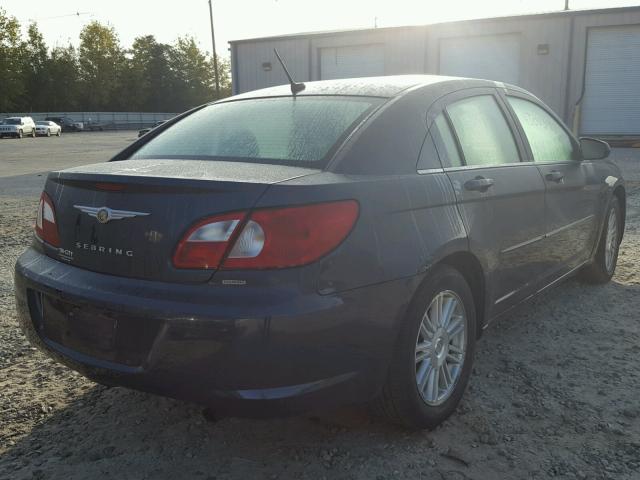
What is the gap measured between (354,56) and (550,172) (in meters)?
24.8

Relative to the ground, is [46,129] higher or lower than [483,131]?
lower

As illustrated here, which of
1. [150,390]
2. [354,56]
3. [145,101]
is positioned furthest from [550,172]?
[145,101]

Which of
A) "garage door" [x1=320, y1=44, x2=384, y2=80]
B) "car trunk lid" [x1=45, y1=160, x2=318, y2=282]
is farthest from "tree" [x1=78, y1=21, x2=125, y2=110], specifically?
"car trunk lid" [x1=45, y1=160, x2=318, y2=282]

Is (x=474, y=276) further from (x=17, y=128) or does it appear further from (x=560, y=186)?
(x=17, y=128)

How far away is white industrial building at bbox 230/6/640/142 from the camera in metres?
22.9

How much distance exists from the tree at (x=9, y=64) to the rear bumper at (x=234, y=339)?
6756 cm

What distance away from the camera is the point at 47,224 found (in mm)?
2678

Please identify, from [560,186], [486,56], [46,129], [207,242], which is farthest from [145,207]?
[46,129]

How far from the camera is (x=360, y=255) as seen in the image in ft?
7.37

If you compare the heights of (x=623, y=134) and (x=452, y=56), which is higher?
(x=452, y=56)

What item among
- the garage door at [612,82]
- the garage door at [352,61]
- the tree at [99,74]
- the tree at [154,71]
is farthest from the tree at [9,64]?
the garage door at [612,82]

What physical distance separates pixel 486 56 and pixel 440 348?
78.6 ft

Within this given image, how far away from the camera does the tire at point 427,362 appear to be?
8.16ft

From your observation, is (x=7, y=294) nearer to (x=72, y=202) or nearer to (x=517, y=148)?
(x=72, y=202)
